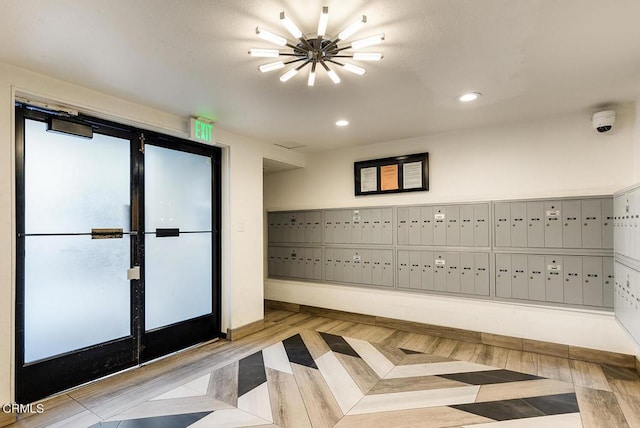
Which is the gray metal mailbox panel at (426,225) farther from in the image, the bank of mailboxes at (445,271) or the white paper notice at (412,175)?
the white paper notice at (412,175)

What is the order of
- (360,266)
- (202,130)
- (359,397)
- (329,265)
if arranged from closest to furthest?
(359,397) → (202,130) → (360,266) → (329,265)

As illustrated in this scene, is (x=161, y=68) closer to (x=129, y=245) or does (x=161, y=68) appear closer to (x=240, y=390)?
(x=129, y=245)

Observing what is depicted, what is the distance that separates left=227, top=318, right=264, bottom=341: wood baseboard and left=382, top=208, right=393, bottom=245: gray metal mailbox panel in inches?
76.6

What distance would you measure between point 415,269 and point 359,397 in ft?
6.51

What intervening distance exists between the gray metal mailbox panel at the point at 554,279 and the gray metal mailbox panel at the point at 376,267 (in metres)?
1.84

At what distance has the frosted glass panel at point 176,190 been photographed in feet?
10.8

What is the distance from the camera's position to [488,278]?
3.70 meters

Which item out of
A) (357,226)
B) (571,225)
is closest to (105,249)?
(357,226)

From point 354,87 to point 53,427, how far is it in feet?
10.6

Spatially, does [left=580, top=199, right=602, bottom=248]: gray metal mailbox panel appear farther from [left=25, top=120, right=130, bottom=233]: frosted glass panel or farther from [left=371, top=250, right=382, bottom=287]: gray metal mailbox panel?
[left=25, top=120, right=130, bottom=233]: frosted glass panel

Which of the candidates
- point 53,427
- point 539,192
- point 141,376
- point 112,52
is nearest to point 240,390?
point 141,376

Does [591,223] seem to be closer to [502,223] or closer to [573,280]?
[573,280]

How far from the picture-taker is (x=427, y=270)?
4062 mm

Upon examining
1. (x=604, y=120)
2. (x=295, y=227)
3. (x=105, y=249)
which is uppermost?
(x=604, y=120)
